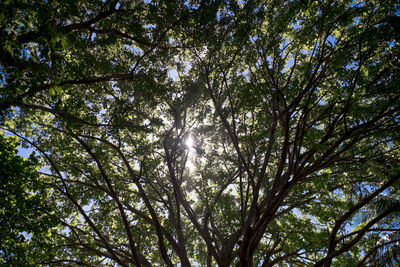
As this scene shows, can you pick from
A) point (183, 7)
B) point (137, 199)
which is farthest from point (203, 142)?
point (183, 7)

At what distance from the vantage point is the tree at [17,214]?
4.71m

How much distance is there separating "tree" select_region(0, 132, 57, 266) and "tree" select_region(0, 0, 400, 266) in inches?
24.7

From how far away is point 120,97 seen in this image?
7.68 metres

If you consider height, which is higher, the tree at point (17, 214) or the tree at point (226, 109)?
the tree at point (226, 109)

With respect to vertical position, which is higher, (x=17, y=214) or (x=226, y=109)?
(x=226, y=109)

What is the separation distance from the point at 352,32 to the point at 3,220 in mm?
9530

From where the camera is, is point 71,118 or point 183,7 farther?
point 183,7

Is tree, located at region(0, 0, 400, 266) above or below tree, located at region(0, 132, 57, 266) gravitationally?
above

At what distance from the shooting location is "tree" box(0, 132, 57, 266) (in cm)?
471

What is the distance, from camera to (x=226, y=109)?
306 inches

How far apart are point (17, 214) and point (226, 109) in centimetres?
640

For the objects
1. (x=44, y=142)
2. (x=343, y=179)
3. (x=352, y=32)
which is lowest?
(x=343, y=179)

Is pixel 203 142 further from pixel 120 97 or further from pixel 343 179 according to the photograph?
pixel 343 179

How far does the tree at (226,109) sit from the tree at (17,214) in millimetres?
627
